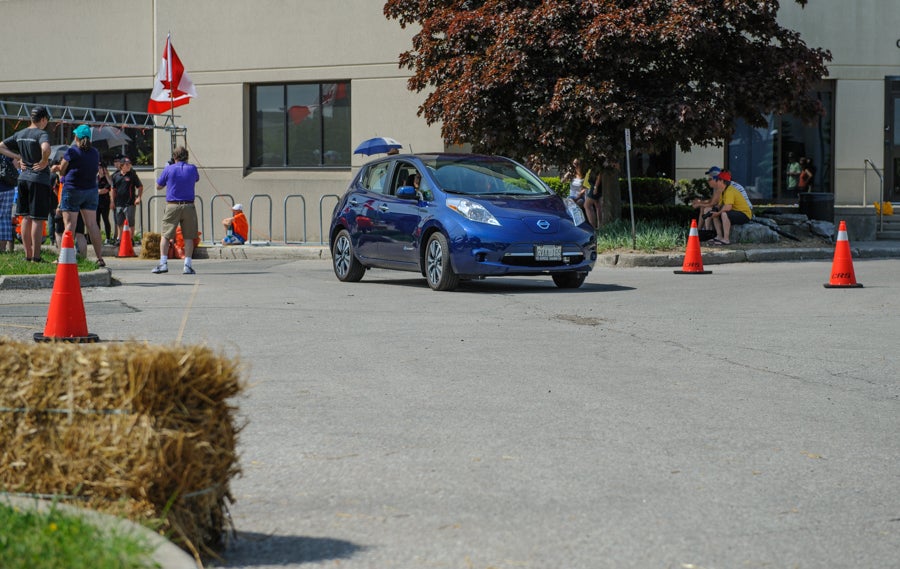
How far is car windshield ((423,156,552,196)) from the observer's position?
50.2 feet

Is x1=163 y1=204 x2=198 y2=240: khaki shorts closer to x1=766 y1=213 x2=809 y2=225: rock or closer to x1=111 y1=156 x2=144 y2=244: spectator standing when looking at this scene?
x1=111 y1=156 x2=144 y2=244: spectator standing

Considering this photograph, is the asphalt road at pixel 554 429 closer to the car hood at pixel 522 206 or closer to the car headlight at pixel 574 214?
the car hood at pixel 522 206

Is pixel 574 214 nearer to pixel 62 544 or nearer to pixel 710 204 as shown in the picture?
pixel 710 204

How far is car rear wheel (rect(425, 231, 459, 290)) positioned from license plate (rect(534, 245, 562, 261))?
95cm

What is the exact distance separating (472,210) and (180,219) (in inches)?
192

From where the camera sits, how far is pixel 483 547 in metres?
4.51

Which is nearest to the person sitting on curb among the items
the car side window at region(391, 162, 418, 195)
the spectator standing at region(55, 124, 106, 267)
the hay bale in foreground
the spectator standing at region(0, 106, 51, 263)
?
the spectator standing at region(0, 106, 51, 263)

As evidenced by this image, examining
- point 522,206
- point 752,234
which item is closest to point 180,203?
point 522,206

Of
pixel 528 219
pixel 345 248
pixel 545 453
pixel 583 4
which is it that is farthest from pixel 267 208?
pixel 545 453

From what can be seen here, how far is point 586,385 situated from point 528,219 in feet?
21.9

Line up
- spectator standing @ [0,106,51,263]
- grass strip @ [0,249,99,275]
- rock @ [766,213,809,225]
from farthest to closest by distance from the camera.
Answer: rock @ [766,213,809,225] → spectator standing @ [0,106,51,263] → grass strip @ [0,249,99,275]

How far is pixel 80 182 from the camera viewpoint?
16.0 m

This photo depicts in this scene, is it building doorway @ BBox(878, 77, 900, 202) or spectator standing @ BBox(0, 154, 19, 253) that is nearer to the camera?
spectator standing @ BBox(0, 154, 19, 253)

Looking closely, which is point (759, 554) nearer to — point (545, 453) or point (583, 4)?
point (545, 453)
